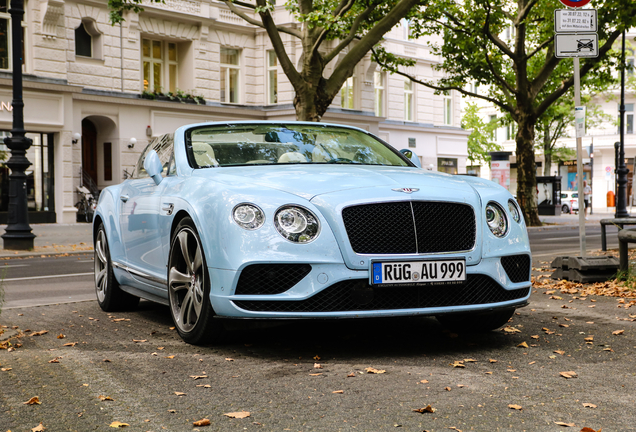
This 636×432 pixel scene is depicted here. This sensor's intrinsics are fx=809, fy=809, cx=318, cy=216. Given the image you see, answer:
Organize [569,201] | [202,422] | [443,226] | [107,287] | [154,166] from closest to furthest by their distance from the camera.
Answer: [202,422] < [443,226] < [154,166] < [107,287] < [569,201]

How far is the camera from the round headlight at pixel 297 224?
14.9 ft

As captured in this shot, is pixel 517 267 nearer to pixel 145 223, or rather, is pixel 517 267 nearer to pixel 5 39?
pixel 145 223

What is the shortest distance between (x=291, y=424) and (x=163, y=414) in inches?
23.2

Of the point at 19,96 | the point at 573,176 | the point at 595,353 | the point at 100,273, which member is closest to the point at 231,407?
the point at 595,353

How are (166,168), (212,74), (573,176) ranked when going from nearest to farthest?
(166,168) → (212,74) → (573,176)

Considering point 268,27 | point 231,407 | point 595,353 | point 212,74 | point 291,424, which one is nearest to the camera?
point 291,424

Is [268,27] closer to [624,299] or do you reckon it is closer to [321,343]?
[624,299]

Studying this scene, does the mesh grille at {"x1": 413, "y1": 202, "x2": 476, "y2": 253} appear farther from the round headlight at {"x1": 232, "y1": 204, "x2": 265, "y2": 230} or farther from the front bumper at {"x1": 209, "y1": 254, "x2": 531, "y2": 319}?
the round headlight at {"x1": 232, "y1": 204, "x2": 265, "y2": 230}

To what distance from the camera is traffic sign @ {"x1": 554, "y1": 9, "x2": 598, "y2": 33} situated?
9102 mm

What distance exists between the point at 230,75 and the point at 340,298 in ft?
98.2

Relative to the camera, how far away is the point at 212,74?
32.4 metres

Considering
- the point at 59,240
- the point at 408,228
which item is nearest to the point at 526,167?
the point at 59,240

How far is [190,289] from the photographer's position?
201 inches

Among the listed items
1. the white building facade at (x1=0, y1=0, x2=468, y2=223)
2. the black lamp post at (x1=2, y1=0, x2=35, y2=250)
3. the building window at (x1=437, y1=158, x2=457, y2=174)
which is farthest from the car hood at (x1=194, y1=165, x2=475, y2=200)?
the building window at (x1=437, y1=158, x2=457, y2=174)
